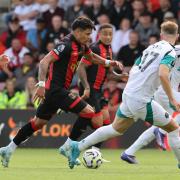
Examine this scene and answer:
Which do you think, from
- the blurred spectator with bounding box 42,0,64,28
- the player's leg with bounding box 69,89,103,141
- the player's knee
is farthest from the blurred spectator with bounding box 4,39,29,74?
the player's knee

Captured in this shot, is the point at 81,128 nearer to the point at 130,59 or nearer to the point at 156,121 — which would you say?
the point at 156,121

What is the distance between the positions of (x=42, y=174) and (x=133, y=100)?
5.58 ft

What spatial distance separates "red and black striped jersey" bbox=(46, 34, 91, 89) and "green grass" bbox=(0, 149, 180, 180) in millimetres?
1294

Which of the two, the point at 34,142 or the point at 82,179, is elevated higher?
the point at 82,179

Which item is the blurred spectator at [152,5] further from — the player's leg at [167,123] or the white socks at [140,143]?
the player's leg at [167,123]

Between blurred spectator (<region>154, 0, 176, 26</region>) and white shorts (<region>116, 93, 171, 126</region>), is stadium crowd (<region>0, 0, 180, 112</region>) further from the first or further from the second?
white shorts (<region>116, 93, 171, 126</region>)

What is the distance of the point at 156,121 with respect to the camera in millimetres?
10969

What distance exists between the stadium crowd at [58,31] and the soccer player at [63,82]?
700 cm

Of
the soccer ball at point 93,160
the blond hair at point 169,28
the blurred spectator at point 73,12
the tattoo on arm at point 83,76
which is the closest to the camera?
the blond hair at point 169,28

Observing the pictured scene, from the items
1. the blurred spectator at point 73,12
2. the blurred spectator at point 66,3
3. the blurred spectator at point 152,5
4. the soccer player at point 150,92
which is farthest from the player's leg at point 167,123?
the blurred spectator at point 66,3

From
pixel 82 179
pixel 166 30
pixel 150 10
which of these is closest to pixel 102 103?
pixel 166 30

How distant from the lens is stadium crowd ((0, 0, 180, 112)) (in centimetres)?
2000

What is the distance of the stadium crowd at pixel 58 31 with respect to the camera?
2000 centimetres

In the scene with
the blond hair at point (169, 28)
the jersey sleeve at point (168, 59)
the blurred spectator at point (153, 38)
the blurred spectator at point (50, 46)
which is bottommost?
the blurred spectator at point (50, 46)
